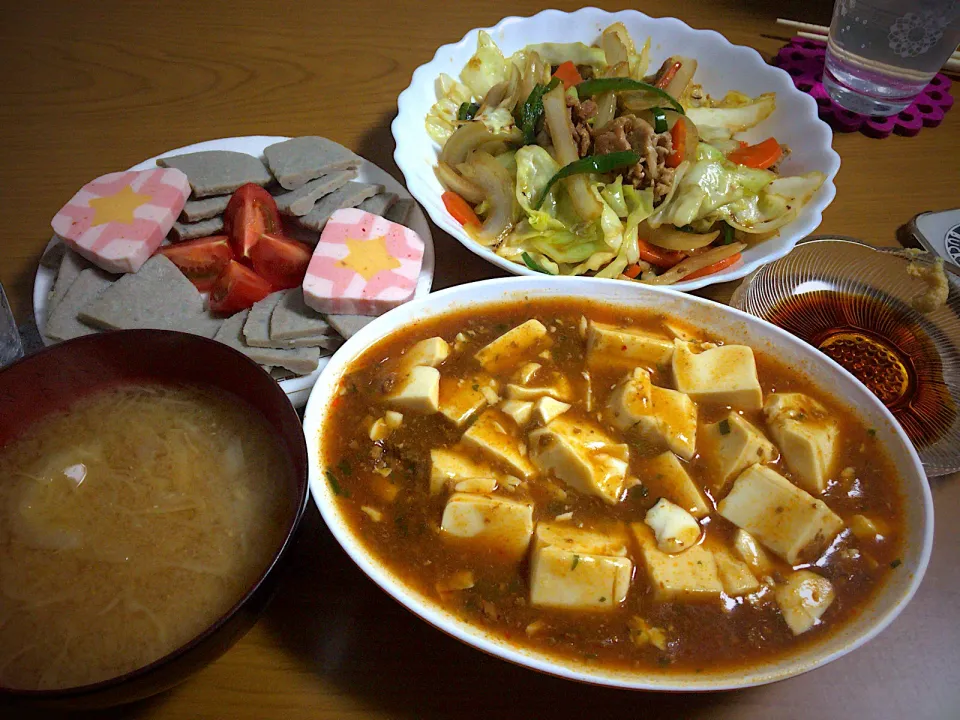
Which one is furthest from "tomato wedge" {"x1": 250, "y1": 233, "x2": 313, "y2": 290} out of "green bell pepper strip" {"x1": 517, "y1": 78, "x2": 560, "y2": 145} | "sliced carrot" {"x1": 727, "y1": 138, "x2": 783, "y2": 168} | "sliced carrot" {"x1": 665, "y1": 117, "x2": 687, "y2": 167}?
"sliced carrot" {"x1": 727, "y1": 138, "x2": 783, "y2": 168}

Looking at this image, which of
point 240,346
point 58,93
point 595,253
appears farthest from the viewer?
point 58,93

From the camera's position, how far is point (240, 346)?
179cm

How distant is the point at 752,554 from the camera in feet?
4.49

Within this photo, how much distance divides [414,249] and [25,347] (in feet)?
3.91

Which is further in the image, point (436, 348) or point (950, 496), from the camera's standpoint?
point (950, 496)

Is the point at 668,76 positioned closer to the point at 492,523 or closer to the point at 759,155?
the point at 759,155

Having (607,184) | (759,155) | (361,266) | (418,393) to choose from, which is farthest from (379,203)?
(759,155)

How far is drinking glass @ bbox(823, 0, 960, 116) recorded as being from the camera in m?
2.62

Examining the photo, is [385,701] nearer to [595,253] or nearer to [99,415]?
[99,415]

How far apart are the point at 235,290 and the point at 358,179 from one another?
2.08ft

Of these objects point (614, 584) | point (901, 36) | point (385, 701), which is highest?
point (901, 36)

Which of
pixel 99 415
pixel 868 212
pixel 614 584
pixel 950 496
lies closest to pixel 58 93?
pixel 99 415

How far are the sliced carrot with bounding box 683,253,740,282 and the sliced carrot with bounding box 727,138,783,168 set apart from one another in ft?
1.76

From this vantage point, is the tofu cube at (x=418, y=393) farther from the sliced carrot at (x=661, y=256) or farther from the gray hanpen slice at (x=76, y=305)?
the sliced carrot at (x=661, y=256)
